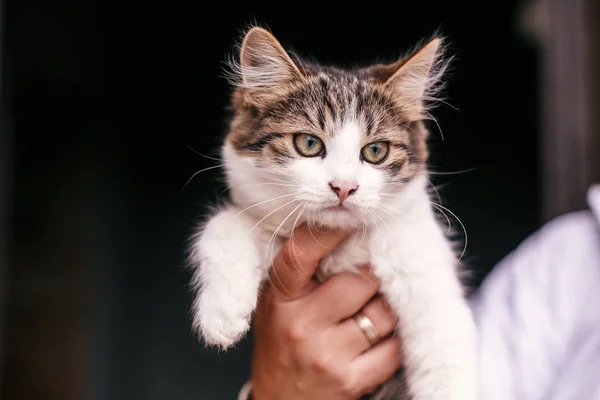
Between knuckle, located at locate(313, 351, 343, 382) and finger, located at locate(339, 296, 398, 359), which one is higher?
finger, located at locate(339, 296, 398, 359)

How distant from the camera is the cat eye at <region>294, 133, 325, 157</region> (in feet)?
3.72

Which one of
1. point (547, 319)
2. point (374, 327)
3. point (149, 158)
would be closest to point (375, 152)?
point (374, 327)

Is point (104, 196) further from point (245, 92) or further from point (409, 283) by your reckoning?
point (409, 283)

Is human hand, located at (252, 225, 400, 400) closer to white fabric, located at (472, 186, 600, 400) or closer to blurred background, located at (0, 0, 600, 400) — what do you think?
white fabric, located at (472, 186, 600, 400)

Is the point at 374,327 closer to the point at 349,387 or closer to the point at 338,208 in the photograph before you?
the point at 349,387

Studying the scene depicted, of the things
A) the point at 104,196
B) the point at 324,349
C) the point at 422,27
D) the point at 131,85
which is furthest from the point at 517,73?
the point at 324,349

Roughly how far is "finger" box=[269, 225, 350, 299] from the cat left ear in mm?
328

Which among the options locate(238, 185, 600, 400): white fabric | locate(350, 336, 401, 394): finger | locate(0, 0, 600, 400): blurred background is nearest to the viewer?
locate(238, 185, 600, 400): white fabric

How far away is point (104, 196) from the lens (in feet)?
10.0

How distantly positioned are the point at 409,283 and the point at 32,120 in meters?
2.40

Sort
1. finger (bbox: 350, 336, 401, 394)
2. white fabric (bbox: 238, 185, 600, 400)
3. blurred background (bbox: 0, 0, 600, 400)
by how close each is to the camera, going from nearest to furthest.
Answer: white fabric (bbox: 238, 185, 600, 400) < finger (bbox: 350, 336, 401, 394) < blurred background (bbox: 0, 0, 600, 400)

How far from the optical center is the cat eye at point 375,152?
1140mm

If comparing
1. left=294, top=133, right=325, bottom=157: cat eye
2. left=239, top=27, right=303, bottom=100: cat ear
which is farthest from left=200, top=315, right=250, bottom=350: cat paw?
left=239, top=27, right=303, bottom=100: cat ear

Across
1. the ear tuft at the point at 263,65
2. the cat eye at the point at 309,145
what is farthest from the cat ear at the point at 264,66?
the cat eye at the point at 309,145
